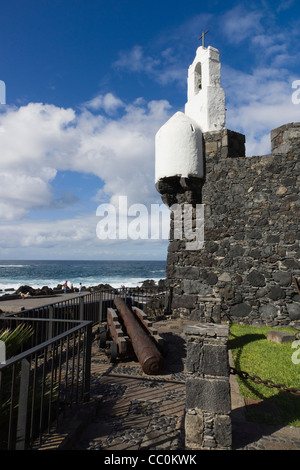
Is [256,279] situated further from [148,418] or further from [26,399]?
[26,399]

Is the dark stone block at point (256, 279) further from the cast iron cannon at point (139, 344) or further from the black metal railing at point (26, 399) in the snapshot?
the black metal railing at point (26, 399)

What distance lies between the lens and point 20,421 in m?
2.48

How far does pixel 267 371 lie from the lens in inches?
197

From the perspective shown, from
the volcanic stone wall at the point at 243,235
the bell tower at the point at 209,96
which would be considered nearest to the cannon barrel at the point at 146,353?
the volcanic stone wall at the point at 243,235

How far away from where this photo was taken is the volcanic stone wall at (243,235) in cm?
879

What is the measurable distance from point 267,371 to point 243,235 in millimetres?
5120

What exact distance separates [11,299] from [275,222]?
14.8 metres

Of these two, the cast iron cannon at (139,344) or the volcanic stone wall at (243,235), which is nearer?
the cast iron cannon at (139,344)

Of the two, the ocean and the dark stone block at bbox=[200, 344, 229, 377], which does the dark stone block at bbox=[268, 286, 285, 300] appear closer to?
the dark stone block at bbox=[200, 344, 229, 377]

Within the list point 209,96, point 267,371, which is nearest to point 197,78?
point 209,96

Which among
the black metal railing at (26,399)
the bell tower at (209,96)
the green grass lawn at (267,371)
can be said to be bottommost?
the green grass lawn at (267,371)

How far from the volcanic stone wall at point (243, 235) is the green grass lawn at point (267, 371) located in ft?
4.68

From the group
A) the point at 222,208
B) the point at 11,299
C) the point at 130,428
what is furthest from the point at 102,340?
the point at 11,299
